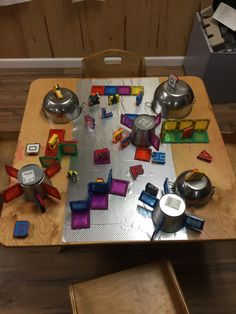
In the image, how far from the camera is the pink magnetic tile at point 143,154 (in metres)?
1.25

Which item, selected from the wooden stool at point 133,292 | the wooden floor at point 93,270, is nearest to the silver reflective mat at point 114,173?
the wooden stool at point 133,292

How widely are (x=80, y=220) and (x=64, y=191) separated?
15 centimetres

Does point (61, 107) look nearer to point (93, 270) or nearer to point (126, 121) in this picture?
point (126, 121)

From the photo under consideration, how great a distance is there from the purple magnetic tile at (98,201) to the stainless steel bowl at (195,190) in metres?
0.28

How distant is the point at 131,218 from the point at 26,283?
2.83 feet

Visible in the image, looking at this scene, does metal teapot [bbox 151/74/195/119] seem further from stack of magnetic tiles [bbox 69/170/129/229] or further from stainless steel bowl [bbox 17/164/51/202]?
stainless steel bowl [bbox 17/164/51/202]

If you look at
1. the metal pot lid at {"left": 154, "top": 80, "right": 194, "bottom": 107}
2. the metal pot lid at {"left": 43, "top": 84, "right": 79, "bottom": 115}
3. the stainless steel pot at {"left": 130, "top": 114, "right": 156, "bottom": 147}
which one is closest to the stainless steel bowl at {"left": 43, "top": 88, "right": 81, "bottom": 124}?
the metal pot lid at {"left": 43, "top": 84, "right": 79, "bottom": 115}

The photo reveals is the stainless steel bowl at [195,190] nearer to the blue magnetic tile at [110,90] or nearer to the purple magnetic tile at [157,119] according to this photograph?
the purple magnetic tile at [157,119]

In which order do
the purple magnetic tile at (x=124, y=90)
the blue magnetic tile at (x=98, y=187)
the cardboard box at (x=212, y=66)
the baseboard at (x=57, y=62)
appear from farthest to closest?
the baseboard at (x=57, y=62)
the cardboard box at (x=212, y=66)
the purple magnetic tile at (x=124, y=90)
the blue magnetic tile at (x=98, y=187)

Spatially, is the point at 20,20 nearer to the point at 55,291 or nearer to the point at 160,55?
the point at 160,55

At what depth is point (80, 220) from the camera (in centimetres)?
107

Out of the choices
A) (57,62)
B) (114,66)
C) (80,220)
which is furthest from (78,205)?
(57,62)

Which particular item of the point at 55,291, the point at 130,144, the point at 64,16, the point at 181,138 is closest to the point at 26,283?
the point at 55,291

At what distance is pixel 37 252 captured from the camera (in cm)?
166
